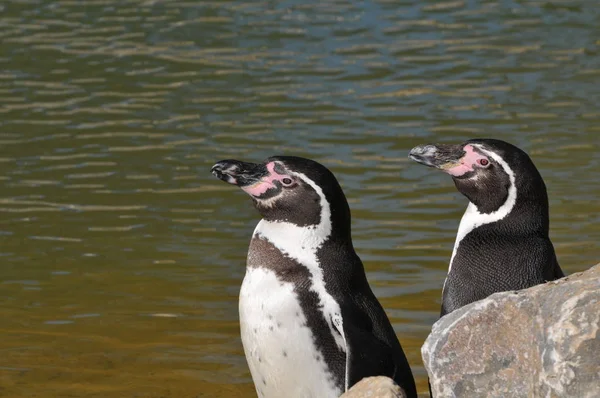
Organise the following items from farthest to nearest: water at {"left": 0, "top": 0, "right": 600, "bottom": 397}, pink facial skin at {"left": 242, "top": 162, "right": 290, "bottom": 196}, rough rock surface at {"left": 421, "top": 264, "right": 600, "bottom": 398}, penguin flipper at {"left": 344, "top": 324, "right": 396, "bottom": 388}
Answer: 1. water at {"left": 0, "top": 0, "right": 600, "bottom": 397}
2. pink facial skin at {"left": 242, "top": 162, "right": 290, "bottom": 196}
3. penguin flipper at {"left": 344, "top": 324, "right": 396, "bottom": 388}
4. rough rock surface at {"left": 421, "top": 264, "right": 600, "bottom": 398}

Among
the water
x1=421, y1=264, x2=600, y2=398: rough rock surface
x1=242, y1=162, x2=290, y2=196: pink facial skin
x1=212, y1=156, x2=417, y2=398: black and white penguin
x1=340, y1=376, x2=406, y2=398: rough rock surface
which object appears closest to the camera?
x1=421, y1=264, x2=600, y2=398: rough rock surface

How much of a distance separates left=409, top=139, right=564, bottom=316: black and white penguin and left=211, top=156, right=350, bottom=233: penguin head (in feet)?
1.51

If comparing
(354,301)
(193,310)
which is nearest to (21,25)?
(193,310)

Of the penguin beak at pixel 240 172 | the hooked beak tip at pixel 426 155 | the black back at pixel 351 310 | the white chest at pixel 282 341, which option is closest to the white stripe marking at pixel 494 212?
the hooked beak tip at pixel 426 155

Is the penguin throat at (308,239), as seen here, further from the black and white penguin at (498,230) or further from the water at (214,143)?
the water at (214,143)

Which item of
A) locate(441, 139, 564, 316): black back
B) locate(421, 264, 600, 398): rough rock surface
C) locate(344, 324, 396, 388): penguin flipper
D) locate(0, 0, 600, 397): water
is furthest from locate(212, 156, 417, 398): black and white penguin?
locate(0, 0, 600, 397): water

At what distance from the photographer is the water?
24.0ft

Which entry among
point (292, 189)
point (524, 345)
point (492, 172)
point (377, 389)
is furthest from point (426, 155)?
point (524, 345)

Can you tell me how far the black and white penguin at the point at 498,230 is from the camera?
5250 millimetres

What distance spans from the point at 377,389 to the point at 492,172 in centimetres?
143

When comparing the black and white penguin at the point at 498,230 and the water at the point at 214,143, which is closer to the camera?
the black and white penguin at the point at 498,230

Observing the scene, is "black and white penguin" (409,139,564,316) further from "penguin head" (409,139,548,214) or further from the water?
the water

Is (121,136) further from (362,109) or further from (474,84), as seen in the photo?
(474,84)

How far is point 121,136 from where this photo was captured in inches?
470
